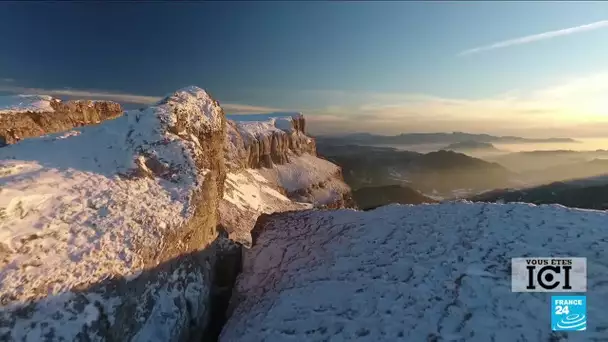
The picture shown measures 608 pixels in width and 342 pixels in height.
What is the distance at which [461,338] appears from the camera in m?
9.26

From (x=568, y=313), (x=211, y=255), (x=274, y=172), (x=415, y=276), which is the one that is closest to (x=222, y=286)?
(x=211, y=255)

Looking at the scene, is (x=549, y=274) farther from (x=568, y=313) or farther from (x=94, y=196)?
(x=94, y=196)

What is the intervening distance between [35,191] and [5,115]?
17.4 metres

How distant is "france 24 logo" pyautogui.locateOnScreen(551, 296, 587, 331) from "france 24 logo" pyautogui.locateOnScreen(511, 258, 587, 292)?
1.58ft

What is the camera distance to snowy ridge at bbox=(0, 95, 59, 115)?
82.3 feet

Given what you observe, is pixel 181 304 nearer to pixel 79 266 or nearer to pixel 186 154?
pixel 79 266

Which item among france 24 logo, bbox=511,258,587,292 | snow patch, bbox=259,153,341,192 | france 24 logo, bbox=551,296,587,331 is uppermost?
france 24 logo, bbox=511,258,587,292

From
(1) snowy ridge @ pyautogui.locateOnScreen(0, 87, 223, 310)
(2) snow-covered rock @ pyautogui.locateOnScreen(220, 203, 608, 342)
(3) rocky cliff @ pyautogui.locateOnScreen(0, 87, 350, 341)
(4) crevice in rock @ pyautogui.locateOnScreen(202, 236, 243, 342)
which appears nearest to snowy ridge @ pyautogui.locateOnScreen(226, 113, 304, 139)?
(3) rocky cliff @ pyautogui.locateOnScreen(0, 87, 350, 341)

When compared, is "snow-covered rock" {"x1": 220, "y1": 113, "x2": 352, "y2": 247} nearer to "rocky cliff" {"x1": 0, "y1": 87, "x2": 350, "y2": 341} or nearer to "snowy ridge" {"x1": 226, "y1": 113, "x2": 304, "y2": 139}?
"snowy ridge" {"x1": 226, "y1": 113, "x2": 304, "y2": 139}

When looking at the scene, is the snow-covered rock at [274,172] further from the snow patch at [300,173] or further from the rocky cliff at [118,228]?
the rocky cliff at [118,228]

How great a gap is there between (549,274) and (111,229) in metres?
12.9

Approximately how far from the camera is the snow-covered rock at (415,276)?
9.84 m

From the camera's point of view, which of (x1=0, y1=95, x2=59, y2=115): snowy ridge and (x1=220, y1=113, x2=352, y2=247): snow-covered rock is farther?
(x1=220, y1=113, x2=352, y2=247): snow-covered rock

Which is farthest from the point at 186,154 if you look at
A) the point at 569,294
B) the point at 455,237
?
the point at 569,294
